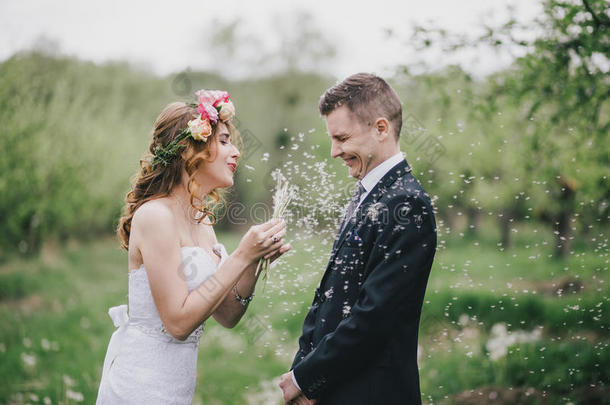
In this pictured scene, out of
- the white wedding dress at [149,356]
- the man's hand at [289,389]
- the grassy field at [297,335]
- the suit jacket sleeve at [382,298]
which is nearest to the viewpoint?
the suit jacket sleeve at [382,298]

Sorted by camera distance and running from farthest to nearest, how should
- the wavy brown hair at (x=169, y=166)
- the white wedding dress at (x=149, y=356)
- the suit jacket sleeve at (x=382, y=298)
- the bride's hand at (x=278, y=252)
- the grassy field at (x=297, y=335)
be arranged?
1. the grassy field at (x=297, y=335)
2. the wavy brown hair at (x=169, y=166)
3. the bride's hand at (x=278, y=252)
4. the white wedding dress at (x=149, y=356)
5. the suit jacket sleeve at (x=382, y=298)

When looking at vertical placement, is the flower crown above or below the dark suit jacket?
above

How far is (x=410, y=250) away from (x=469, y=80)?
423cm

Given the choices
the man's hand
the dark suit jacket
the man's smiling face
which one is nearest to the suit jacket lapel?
the dark suit jacket

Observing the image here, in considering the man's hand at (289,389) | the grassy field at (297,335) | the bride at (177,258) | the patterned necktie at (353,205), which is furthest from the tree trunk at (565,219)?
the man's hand at (289,389)

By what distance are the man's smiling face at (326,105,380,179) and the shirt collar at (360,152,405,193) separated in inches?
1.5

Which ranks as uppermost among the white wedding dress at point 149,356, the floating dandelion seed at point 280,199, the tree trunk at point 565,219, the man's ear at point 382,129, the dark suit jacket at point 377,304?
the tree trunk at point 565,219

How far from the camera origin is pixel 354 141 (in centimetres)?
268

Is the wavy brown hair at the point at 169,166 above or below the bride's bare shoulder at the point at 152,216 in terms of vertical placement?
above

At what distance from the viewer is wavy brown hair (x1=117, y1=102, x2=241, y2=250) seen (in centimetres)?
302

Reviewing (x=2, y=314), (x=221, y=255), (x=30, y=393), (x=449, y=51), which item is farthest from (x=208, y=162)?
(x=2, y=314)

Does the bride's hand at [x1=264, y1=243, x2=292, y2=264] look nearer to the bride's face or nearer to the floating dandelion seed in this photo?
the floating dandelion seed

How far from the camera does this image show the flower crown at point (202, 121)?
296 centimetres

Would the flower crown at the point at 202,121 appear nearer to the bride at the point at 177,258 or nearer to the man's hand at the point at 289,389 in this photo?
the bride at the point at 177,258
